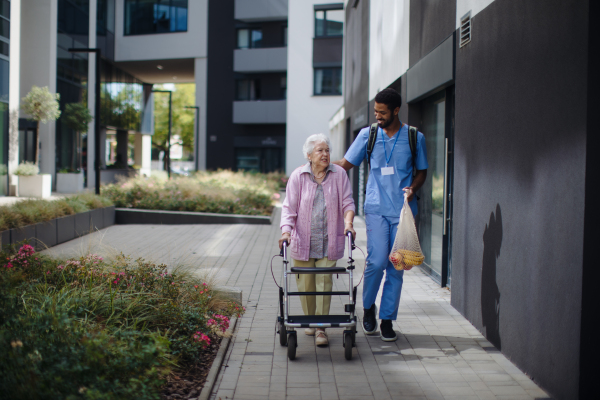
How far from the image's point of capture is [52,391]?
8.92 feet

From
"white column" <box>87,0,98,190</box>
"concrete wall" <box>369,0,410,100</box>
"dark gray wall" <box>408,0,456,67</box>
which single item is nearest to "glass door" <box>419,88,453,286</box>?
"dark gray wall" <box>408,0,456,67</box>

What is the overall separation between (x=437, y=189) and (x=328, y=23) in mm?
27889

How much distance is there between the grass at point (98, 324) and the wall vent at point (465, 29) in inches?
139

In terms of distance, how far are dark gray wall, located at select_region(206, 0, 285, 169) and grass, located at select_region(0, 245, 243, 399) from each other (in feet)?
105

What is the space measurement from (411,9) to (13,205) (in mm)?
7901

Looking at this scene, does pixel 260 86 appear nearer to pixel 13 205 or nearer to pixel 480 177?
pixel 13 205

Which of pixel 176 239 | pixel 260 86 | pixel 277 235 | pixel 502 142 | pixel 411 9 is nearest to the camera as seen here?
pixel 502 142

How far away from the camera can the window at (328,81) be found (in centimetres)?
3394

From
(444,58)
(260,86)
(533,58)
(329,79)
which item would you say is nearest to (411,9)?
(444,58)

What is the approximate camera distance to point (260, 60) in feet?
122

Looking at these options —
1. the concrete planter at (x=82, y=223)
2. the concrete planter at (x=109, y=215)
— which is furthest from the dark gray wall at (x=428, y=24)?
the concrete planter at (x=109, y=215)

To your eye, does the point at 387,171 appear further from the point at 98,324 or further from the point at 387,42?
the point at 387,42

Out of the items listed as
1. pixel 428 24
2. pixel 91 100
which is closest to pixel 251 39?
pixel 91 100

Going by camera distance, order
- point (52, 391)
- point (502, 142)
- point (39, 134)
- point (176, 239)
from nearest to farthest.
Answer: point (52, 391)
point (502, 142)
point (176, 239)
point (39, 134)
